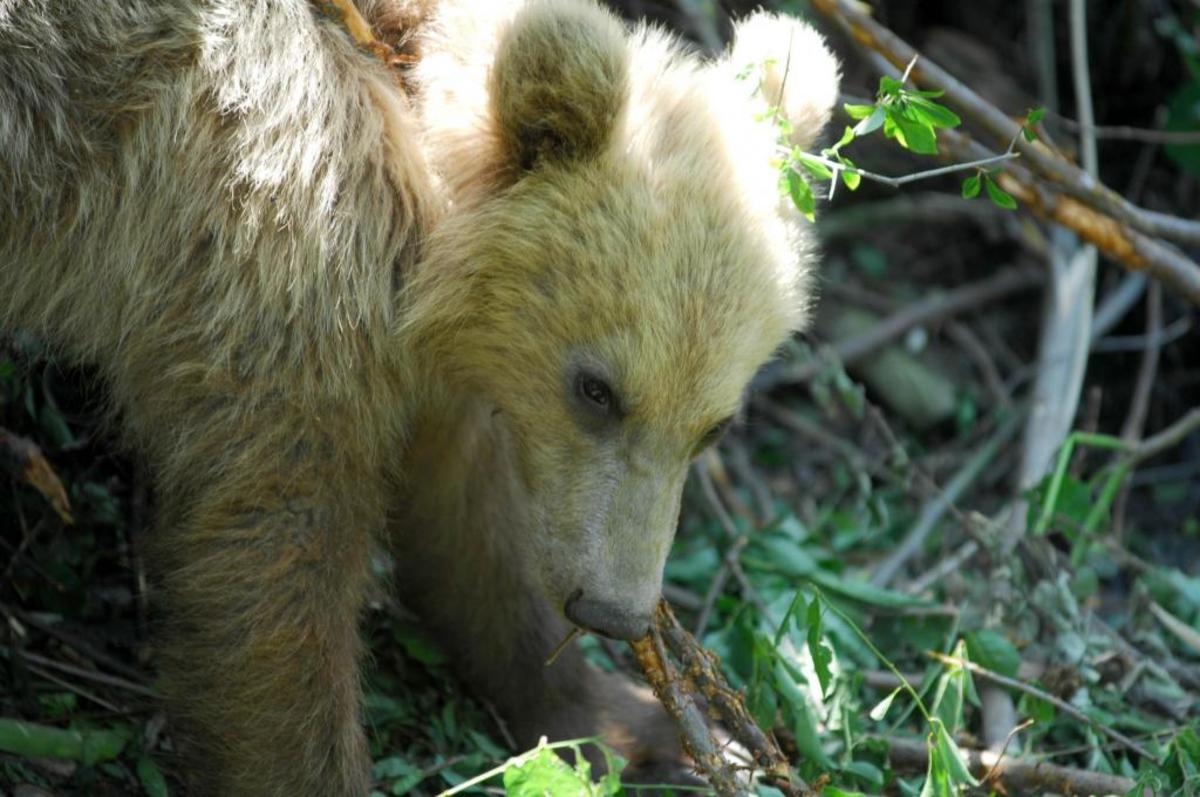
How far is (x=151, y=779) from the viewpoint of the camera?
403 cm

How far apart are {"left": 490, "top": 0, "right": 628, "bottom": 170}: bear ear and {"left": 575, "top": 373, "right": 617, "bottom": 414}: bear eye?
64cm

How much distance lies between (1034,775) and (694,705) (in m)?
1.17

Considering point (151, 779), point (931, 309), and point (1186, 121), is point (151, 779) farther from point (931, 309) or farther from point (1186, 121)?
point (1186, 121)

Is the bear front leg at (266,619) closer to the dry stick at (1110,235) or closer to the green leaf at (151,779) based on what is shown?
the green leaf at (151,779)

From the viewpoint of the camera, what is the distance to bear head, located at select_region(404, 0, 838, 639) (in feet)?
12.1

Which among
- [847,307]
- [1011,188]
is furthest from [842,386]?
[847,307]

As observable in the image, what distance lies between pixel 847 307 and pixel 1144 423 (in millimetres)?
1718

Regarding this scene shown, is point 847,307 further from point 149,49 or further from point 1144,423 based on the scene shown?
point 149,49

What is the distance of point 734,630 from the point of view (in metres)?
4.99

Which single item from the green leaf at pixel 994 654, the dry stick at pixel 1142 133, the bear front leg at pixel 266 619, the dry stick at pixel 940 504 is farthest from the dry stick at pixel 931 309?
the bear front leg at pixel 266 619

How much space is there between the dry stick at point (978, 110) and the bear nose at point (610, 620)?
1992mm

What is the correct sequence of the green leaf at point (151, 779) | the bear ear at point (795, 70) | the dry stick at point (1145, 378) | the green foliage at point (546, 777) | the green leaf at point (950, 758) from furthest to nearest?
the dry stick at point (1145, 378), the bear ear at point (795, 70), the green leaf at point (151, 779), the green leaf at point (950, 758), the green foliage at point (546, 777)

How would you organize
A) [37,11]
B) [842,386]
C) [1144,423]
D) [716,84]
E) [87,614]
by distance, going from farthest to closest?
[1144,423], [842,386], [87,614], [716,84], [37,11]

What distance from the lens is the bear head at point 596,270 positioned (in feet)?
12.1
